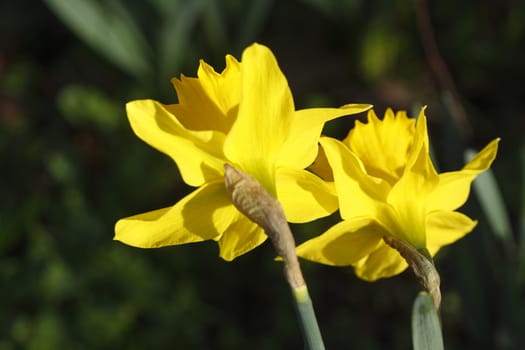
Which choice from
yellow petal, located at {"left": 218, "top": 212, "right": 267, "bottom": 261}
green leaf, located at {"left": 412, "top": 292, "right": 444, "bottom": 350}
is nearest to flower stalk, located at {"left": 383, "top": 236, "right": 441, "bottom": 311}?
green leaf, located at {"left": 412, "top": 292, "right": 444, "bottom": 350}

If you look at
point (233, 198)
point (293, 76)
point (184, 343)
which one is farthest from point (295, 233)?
point (233, 198)

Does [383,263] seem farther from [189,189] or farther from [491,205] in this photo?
[189,189]

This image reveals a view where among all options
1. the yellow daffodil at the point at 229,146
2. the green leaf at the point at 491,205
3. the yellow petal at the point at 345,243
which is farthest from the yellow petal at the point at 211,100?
the green leaf at the point at 491,205

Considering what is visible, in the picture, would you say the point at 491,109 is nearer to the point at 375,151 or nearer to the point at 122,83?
the point at 122,83

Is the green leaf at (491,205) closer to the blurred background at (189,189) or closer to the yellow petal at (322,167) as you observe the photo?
the blurred background at (189,189)

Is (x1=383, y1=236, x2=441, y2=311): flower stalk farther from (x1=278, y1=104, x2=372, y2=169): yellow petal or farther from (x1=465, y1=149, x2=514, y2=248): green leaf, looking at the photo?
(x1=465, y1=149, x2=514, y2=248): green leaf

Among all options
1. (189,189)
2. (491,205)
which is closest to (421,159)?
(491,205)
